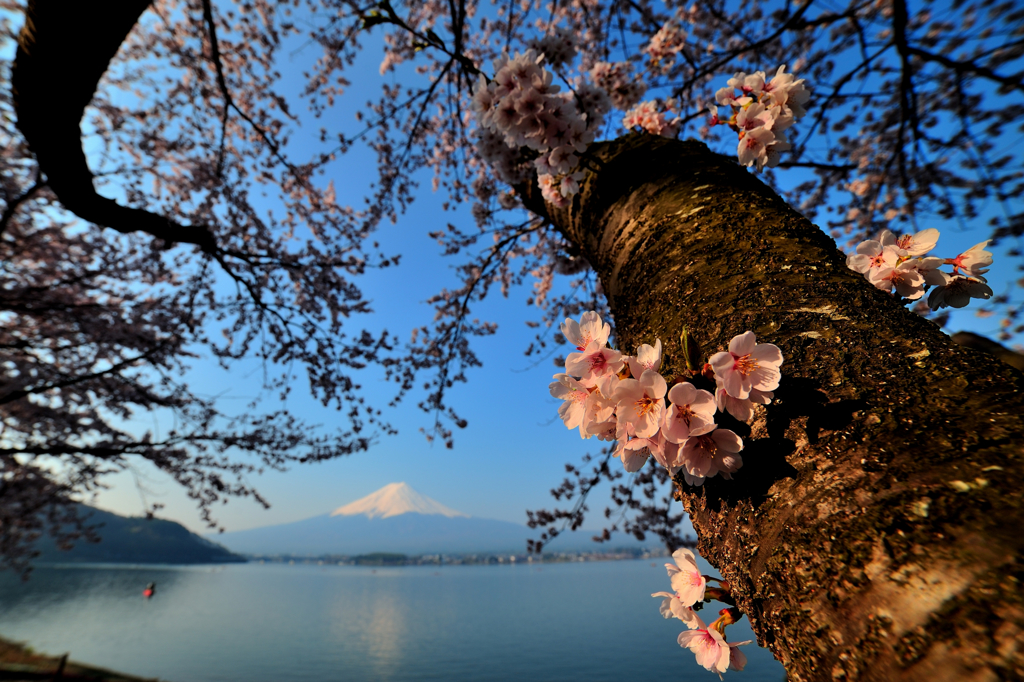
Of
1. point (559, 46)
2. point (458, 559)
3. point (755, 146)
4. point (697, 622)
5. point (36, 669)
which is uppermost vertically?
point (559, 46)

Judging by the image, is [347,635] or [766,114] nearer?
[766,114]

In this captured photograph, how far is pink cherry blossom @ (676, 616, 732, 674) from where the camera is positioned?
95cm

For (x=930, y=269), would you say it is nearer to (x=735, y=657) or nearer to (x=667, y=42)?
(x=735, y=657)

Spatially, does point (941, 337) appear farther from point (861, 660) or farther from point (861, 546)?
point (861, 660)

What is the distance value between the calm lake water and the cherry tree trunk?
806 inches

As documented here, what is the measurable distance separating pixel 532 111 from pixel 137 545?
145907 millimetres

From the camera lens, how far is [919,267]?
3.40 feet

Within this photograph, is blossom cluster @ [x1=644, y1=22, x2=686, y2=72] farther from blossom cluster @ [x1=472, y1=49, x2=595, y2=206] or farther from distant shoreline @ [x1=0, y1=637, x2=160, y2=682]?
distant shoreline @ [x1=0, y1=637, x2=160, y2=682]

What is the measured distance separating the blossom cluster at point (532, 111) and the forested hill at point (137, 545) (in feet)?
435

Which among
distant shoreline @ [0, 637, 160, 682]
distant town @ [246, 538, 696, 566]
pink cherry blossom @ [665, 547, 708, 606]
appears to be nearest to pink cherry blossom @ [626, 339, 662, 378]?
pink cherry blossom @ [665, 547, 708, 606]

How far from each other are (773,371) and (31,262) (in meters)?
12.0

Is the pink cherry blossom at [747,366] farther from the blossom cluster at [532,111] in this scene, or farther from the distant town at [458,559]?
the distant town at [458,559]

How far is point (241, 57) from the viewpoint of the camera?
704 centimetres

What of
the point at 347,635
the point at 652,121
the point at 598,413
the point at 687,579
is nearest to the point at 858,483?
the point at 598,413
